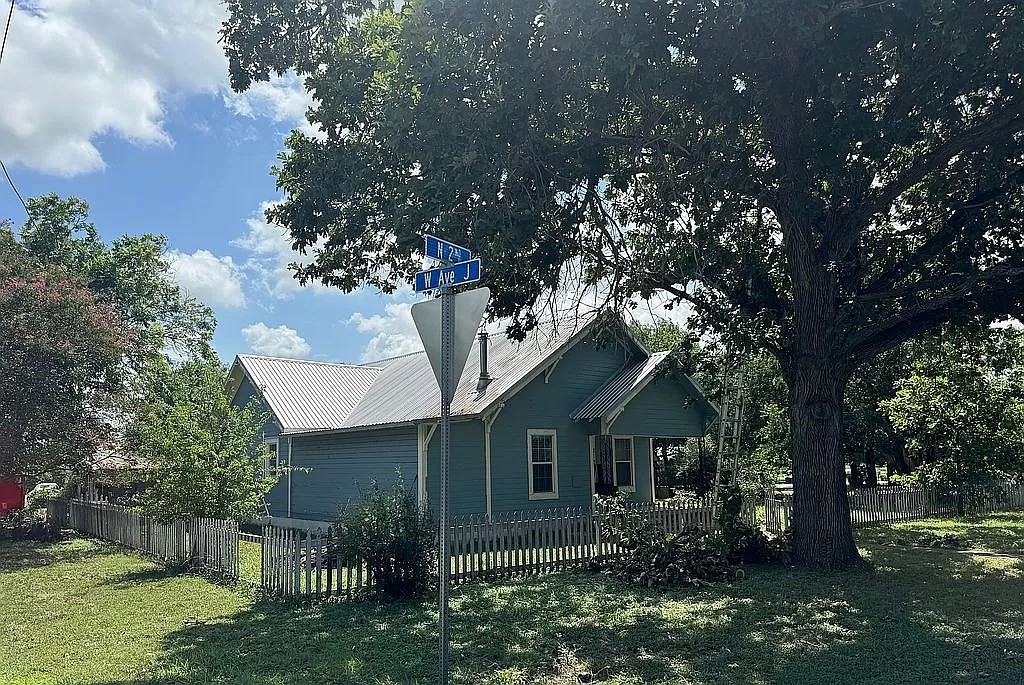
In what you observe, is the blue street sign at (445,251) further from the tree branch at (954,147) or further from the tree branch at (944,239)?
the tree branch at (944,239)

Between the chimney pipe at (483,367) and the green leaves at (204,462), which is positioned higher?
the chimney pipe at (483,367)

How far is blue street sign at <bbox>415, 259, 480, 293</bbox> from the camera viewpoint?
279 inches

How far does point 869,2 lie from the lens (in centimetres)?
978

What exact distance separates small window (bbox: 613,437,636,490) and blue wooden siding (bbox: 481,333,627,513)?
5.39ft

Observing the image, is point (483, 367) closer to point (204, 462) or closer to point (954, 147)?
point (204, 462)

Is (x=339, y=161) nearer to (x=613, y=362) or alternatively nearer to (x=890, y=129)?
Result: (x=890, y=129)

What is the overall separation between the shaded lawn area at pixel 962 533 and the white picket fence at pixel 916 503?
50 centimetres

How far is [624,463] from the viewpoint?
23.6 metres

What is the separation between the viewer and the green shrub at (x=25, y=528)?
896 inches

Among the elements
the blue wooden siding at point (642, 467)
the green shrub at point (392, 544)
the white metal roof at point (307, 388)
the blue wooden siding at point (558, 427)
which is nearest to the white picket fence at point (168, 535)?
the green shrub at point (392, 544)

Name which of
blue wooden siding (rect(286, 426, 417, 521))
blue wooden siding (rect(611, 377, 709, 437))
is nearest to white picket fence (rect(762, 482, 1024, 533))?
blue wooden siding (rect(611, 377, 709, 437))

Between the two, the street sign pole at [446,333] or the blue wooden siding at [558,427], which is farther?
the blue wooden siding at [558,427]

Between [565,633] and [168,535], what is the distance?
34.9 ft

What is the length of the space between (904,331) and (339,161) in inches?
404
